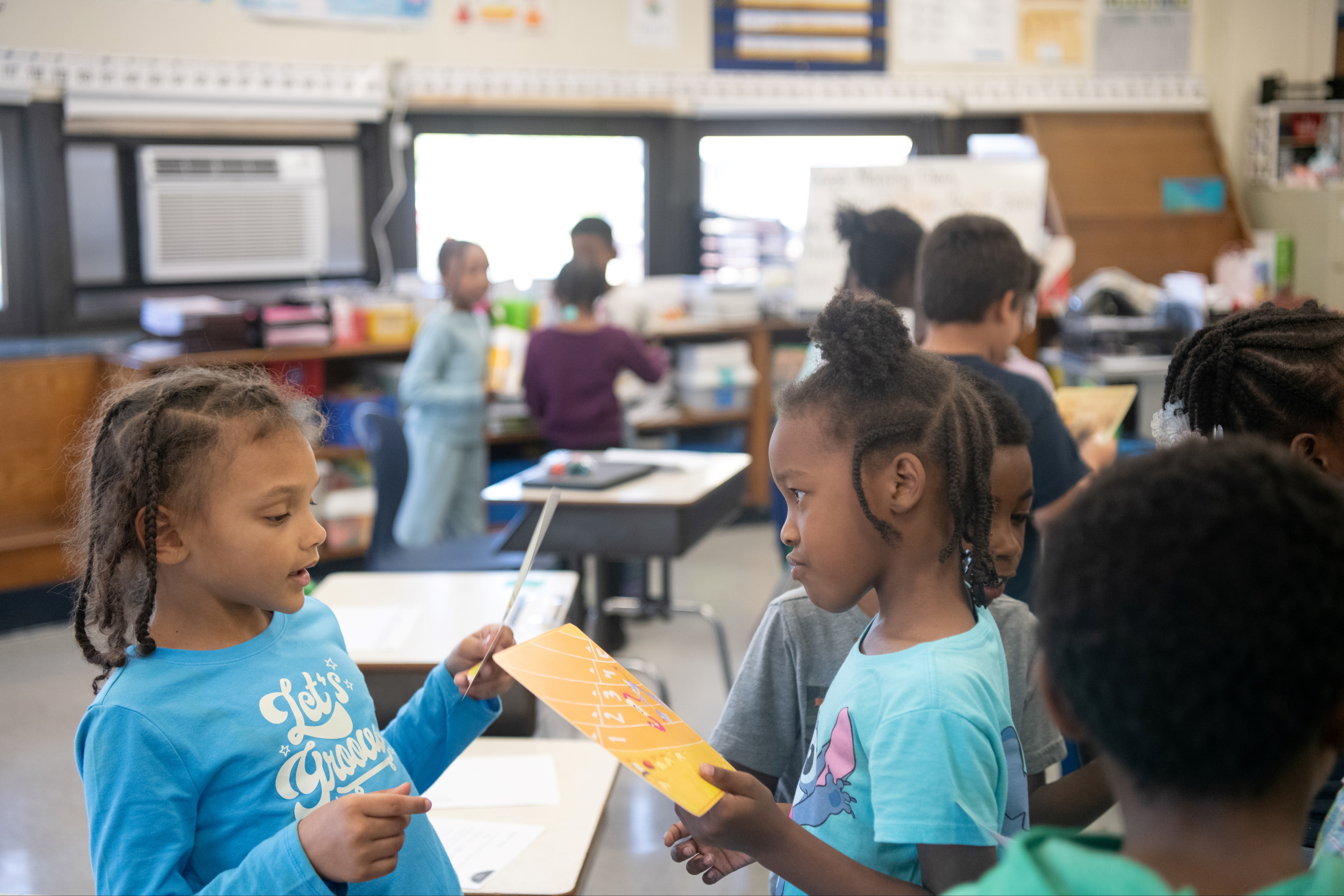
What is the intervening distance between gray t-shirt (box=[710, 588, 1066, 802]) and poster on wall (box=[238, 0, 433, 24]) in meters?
4.04

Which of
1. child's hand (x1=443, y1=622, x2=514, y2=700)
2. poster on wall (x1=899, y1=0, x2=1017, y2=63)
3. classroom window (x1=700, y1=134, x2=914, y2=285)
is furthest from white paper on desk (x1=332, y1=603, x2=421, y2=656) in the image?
poster on wall (x1=899, y1=0, x2=1017, y2=63)

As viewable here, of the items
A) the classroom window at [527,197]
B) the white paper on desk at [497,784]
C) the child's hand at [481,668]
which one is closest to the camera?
the child's hand at [481,668]

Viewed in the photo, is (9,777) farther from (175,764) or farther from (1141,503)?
(1141,503)

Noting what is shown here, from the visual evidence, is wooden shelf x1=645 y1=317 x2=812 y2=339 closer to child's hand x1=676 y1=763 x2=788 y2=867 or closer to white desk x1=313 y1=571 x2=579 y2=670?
white desk x1=313 y1=571 x2=579 y2=670

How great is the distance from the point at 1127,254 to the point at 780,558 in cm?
266

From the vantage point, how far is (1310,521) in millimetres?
534

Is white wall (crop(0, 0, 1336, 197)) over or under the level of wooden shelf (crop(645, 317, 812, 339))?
over

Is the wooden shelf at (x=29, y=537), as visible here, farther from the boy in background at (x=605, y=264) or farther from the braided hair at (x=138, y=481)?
the braided hair at (x=138, y=481)

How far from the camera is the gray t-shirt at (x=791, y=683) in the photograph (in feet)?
3.81

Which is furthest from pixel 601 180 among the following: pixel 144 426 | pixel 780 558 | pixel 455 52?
pixel 144 426

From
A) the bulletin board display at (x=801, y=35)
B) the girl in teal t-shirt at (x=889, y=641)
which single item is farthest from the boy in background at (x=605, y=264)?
the girl in teal t-shirt at (x=889, y=641)

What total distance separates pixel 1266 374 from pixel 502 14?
4293mm

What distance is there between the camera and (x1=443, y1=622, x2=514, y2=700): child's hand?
1.23 metres

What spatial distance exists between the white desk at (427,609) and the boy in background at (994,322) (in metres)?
0.84
